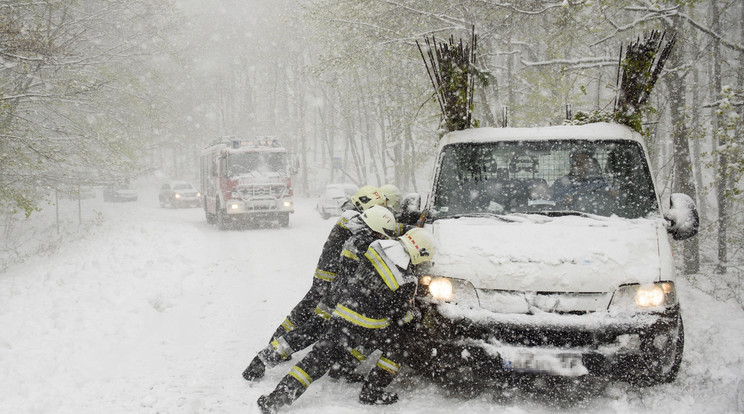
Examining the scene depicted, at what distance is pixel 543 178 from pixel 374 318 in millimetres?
1989

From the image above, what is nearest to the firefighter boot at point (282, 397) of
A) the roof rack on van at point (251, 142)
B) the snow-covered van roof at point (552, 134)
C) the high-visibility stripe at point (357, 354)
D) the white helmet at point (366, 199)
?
the high-visibility stripe at point (357, 354)

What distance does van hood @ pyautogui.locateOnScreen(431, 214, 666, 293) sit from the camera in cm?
381

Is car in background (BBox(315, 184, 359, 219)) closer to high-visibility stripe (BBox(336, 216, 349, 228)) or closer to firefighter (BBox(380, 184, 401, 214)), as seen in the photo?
firefighter (BBox(380, 184, 401, 214))

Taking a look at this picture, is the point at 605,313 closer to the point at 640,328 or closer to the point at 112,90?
the point at 640,328

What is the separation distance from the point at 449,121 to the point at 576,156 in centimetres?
129

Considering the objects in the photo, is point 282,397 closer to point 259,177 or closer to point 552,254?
point 552,254

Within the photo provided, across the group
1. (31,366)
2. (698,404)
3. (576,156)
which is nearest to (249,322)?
(31,366)

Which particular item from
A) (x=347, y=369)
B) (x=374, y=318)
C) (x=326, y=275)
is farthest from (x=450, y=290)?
(x=326, y=275)

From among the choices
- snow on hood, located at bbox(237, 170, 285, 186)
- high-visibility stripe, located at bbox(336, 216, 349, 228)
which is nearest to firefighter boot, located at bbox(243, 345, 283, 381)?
high-visibility stripe, located at bbox(336, 216, 349, 228)

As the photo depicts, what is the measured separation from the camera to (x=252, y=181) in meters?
17.6

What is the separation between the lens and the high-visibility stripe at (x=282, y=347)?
4.85m

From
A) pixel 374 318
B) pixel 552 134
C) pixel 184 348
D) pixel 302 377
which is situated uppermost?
pixel 552 134

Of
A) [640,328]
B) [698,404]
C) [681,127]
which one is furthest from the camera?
[681,127]

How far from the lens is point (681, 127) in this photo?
29.3ft
